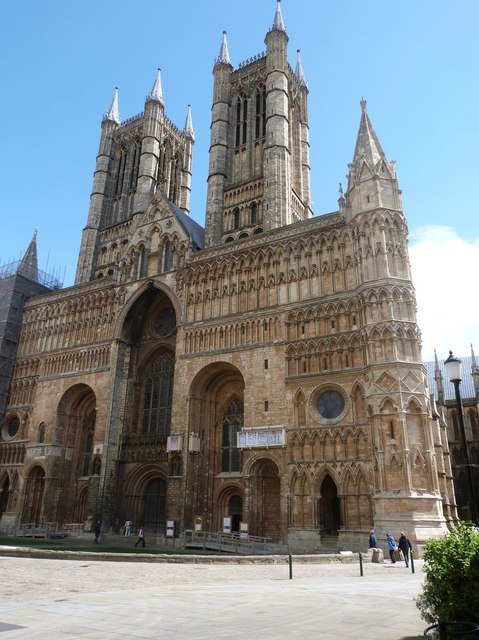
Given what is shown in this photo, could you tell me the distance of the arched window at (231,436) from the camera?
32281 mm

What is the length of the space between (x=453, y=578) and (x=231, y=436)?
26.9 m

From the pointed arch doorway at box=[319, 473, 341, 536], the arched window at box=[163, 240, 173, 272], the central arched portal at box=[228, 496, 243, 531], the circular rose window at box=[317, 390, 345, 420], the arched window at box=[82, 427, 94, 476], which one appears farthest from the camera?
the arched window at box=[82, 427, 94, 476]

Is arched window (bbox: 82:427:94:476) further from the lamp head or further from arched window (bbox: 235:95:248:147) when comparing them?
the lamp head

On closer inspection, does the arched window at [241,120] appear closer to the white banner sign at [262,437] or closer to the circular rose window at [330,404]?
the circular rose window at [330,404]

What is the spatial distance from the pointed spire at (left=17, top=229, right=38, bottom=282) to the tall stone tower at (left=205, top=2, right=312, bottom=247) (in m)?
19.2

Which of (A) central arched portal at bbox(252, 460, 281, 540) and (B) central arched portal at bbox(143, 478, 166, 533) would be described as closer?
(A) central arched portal at bbox(252, 460, 281, 540)

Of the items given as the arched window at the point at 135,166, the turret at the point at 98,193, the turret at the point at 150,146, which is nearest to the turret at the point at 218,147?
the turret at the point at 150,146

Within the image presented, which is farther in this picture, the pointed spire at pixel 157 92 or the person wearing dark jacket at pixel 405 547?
the pointed spire at pixel 157 92

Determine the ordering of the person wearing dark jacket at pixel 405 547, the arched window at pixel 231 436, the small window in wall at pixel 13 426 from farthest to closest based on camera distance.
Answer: the small window in wall at pixel 13 426 → the arched window at pixel 231 436 → the person wearing dark jacket at pixel 405 547

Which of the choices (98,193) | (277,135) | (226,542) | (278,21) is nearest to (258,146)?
(277,135)

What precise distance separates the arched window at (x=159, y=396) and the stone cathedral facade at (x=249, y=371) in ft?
0.39

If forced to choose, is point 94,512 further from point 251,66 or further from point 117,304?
point 251,66

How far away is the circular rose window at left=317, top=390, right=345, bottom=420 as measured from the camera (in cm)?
2773

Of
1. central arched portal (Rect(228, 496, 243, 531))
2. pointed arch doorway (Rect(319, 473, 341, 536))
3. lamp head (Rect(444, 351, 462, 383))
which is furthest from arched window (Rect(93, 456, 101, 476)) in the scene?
lamp head (Rect(444, 351, 462, 383))
